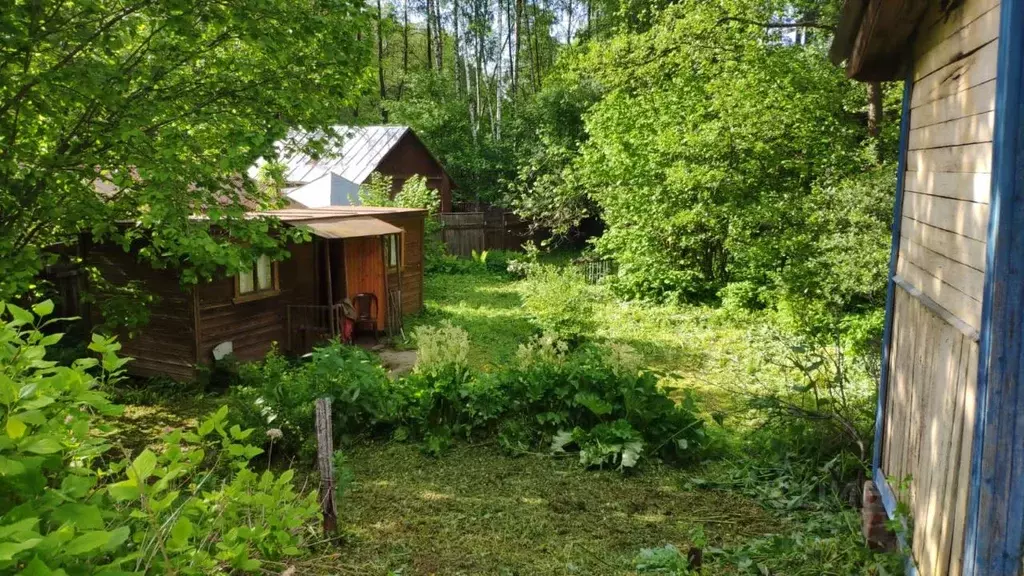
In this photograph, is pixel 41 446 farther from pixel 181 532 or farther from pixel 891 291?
pixel 891 291

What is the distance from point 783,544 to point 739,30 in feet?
39.4

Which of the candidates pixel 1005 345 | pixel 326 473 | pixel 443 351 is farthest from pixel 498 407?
pixel 1005 345

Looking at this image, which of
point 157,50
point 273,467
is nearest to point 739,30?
point 157,50

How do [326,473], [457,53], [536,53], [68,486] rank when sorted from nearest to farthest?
1. [68,486]
2. [326,473]
3. [457,53]
4. [536,53]

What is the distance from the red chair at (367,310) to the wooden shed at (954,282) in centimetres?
962

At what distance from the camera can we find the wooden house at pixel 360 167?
21.3 metres

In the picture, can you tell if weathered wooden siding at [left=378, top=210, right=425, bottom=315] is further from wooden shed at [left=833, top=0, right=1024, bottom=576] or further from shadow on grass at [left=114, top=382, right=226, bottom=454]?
wooden shed at [left=833, top=0, right=1024, bottom=576]

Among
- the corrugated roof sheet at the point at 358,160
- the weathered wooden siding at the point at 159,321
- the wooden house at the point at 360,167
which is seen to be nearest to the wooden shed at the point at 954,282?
the weathered wooden siding at the point at 159,321

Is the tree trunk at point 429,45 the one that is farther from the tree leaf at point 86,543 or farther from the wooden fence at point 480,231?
the tree leaf at point 86,543

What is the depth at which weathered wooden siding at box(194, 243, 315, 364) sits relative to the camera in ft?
32.3

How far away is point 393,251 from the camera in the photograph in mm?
14328

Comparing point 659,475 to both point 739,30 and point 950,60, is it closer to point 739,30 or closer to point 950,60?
point 950,60

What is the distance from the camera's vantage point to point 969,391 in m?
2.99

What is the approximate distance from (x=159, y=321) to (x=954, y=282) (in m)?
9.65
